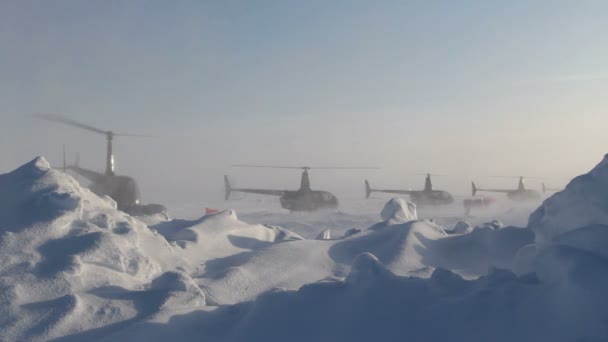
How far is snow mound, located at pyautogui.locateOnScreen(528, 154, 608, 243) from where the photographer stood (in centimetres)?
483

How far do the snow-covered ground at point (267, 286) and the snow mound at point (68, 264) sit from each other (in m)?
0.01

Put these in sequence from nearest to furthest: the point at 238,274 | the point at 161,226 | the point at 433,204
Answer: the point at 238,274
the point at 161,226
the point at 433,204

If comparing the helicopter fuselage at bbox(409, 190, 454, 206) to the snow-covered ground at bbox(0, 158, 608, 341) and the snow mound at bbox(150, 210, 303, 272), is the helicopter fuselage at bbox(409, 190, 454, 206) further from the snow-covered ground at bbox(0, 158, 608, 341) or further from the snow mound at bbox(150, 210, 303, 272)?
the snow-covered ground at bbox(0, 158, 608, 341)

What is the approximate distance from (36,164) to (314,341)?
184 inches

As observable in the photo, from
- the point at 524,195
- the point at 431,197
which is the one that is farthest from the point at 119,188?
the point at 524,195

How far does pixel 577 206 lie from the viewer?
5.07 metres

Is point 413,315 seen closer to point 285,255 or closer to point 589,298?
point 589,298

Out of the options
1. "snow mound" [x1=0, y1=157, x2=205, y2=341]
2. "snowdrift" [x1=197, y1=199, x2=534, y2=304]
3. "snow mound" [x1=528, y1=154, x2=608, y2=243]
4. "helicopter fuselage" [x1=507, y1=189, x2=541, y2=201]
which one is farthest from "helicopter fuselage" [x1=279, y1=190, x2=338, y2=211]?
"snow mound" [x1=528, y1=154, x2=608, y2=243]

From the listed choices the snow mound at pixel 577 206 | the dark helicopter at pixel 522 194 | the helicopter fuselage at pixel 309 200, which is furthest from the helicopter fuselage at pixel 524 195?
the snow mound at pixel 577 206

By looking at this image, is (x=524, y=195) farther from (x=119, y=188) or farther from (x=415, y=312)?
(x=415, y=312)

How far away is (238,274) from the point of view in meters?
6.20

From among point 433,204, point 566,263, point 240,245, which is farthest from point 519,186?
point 566,263

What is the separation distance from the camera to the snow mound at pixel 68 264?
173 inches

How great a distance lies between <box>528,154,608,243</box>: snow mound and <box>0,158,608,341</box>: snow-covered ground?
1cm
